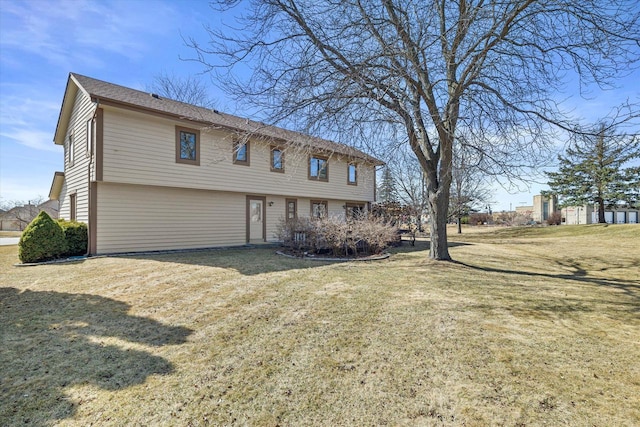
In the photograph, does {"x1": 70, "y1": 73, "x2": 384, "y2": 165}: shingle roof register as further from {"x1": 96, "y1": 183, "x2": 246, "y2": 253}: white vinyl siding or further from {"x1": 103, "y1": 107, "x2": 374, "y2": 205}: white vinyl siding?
{"x1": 96, "y1": 183, "x2": 246, "y2": 253}: white vinyl siding

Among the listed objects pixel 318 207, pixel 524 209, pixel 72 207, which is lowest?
pixel 72 207

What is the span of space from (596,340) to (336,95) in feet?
18.3

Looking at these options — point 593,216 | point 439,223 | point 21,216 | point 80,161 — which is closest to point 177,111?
point 80,161

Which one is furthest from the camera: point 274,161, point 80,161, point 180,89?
point 180,89

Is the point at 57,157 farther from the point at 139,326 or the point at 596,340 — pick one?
the point at 596,340

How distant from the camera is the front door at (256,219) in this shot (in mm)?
14539

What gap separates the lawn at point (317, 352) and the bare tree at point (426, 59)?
3414mm

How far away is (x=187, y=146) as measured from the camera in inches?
470

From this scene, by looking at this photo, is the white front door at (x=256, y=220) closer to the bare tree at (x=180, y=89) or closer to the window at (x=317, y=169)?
the window at (x=317, y=169)

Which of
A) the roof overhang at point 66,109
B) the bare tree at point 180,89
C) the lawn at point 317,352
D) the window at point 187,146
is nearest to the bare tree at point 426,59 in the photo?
the lawn at point 317,352

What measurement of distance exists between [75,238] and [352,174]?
13619mm

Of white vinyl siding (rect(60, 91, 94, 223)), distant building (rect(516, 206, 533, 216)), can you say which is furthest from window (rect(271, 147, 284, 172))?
distant building (rect(516, 206, 533, 216))

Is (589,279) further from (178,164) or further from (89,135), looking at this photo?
(89,135)

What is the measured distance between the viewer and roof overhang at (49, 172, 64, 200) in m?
14.2
